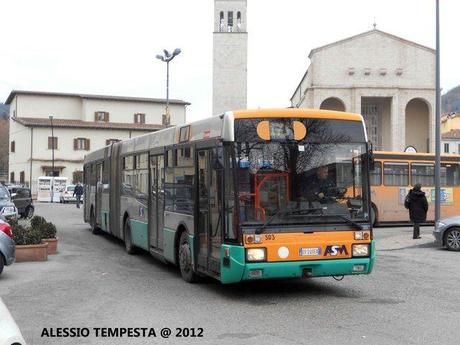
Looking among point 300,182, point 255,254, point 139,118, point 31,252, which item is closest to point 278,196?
point 300,182

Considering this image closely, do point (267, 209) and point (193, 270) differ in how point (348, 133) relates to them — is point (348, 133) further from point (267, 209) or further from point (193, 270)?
point (193, 270)

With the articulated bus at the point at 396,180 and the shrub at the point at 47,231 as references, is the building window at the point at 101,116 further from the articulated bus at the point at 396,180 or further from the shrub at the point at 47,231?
the shrub at the point at 47,231

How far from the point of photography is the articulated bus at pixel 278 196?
8.51 meters

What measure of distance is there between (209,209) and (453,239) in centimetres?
915

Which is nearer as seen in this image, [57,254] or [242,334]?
[242,334]

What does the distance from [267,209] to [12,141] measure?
255ft

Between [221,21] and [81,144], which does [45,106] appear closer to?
[81,144]

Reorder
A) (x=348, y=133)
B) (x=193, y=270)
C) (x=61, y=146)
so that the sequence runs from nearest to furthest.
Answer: (x=348, y=133), (x=193, y=270), (x=61, y=146)

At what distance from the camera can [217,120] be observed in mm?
9250

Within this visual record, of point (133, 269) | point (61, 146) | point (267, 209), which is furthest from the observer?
point (61, 146)

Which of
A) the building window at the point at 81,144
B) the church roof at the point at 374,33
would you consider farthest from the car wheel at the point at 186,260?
the building window at the point at 81,144

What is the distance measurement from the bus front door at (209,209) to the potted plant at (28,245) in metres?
4.99

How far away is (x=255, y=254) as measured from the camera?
842 cm

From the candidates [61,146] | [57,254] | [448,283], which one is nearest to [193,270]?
[448,283]
